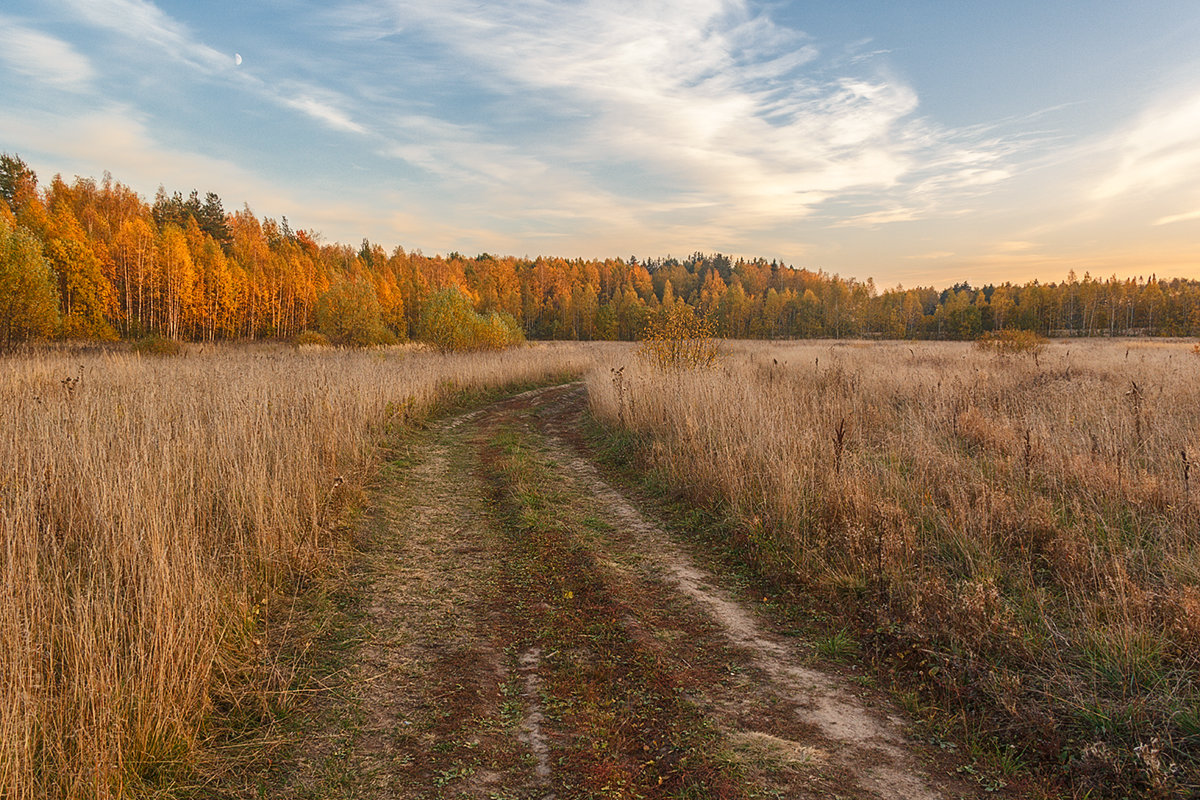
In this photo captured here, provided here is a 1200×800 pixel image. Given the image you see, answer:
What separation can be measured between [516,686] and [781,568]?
8.83ft

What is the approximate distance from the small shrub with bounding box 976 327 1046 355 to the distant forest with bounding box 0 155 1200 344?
10.7m

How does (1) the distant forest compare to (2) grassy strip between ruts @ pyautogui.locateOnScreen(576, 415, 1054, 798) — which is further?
(1) the distant forest

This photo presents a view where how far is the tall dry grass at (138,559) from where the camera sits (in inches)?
95.4

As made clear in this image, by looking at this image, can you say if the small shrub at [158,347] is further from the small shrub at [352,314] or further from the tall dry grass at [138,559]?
the tall dry grass at [138,559]

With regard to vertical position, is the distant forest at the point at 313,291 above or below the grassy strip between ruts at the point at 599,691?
above

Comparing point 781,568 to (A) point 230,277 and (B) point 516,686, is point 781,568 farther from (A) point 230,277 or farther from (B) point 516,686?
(A) point 230,277

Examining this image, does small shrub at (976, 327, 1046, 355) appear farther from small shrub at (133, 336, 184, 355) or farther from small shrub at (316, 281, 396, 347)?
small shrub at (133, 336, 184, 355)

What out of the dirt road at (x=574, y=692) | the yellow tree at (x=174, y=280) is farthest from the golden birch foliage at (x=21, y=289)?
the yellow tree at (x=174, y=280)

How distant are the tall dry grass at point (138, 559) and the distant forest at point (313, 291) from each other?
10.9 meters

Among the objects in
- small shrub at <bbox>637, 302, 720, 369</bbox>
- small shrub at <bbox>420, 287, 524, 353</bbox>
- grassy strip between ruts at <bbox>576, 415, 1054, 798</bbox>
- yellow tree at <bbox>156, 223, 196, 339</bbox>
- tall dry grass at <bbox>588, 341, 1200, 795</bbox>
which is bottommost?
grassy strip between ruts at <bbox>576, 415, 1054, 798</bbox>

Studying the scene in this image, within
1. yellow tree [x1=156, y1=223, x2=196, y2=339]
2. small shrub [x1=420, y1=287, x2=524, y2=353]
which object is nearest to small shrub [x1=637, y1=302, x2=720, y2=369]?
small shrub [x1=420, y1=287, x2=524, y2=353]

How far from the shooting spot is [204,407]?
8.06 meters

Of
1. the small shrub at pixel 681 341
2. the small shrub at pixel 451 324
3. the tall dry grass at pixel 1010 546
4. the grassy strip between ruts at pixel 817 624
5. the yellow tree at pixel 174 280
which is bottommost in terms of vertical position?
the grassy strip between ruts at pixel 817 624

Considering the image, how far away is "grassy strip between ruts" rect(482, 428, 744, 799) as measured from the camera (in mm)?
2557
